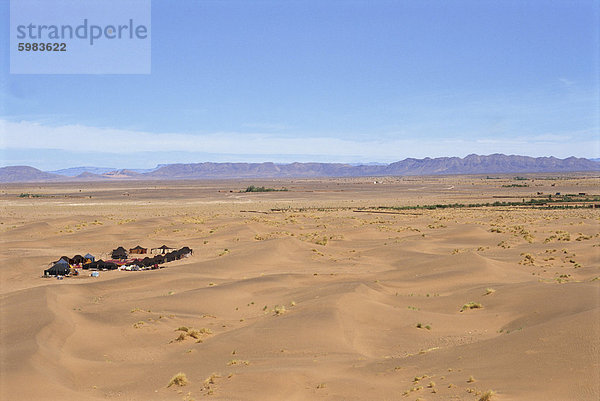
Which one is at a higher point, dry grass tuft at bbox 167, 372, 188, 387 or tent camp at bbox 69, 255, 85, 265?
tent camp at bbox 69, 255, 85, 265

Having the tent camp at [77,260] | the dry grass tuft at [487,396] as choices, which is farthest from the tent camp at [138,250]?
the dry grass tuft at [487,396]

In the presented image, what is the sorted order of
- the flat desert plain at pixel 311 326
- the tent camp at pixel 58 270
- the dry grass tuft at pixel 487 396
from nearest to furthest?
1. the dry grass tuft at pixel 487 396
2. the flat desert plain at pixel 311 326
3. the tent camp at pixel 58 270

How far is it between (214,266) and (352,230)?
21.2 meters

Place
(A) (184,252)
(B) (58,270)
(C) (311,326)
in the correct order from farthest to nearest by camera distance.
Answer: (A) (184,252)
(B) (58,270)
(C) (311,326)

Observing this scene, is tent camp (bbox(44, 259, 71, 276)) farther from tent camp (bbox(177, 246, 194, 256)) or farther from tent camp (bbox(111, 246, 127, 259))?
tent camp (bbox(177, 246, 194, 256))

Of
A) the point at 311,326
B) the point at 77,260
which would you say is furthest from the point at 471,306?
the point at 77,260

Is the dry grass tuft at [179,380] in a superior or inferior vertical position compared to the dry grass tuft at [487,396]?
inferior

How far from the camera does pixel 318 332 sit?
18.5 meters

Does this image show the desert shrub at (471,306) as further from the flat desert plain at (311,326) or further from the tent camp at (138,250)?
the tent camp at (138,250)

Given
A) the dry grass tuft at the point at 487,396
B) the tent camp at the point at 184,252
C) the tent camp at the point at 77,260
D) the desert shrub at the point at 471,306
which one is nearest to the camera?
the dry grass tuft at the point at 487,396

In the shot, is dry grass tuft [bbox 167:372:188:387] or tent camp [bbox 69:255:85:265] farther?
tent camp [bbox 69:255:85:265]

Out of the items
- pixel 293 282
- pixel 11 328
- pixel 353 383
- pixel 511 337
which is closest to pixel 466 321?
pixel 511 337

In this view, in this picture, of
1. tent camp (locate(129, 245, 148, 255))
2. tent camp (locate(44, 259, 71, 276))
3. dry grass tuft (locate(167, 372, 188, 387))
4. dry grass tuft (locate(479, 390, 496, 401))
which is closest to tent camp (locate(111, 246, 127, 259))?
tent camp (locate(129, 245, 148, 255))

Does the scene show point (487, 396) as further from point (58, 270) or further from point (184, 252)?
point (184, 252)
